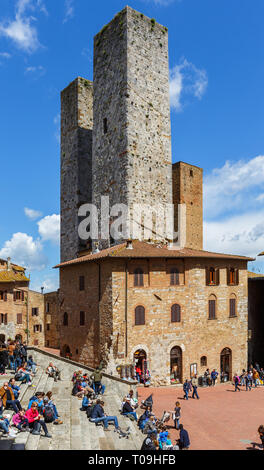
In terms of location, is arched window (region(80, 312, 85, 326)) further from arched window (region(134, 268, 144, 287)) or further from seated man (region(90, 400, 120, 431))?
seated man (region(90, 400, 120, 431))

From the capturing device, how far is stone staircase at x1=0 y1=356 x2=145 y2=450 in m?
12.8

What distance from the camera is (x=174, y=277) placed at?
2795 centimetres

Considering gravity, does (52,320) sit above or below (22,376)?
below

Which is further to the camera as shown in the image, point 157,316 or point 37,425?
point 157,316

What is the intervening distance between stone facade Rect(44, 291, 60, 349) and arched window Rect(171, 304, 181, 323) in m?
24.0

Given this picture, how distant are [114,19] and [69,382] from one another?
31.6 metres

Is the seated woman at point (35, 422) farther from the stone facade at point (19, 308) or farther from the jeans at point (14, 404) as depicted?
the stone facade at point (19, 308)

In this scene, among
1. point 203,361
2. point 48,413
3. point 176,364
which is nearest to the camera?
point 48,413

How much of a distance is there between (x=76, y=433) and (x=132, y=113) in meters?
26.5

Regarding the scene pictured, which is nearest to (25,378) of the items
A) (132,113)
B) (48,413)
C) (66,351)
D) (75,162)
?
(48,413)

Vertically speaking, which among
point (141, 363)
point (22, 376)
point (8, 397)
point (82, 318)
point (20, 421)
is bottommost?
point (141, 363)

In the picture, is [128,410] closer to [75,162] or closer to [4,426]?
[4,426]

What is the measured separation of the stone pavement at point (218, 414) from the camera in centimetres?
1634

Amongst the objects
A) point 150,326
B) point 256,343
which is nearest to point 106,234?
point 150,326
